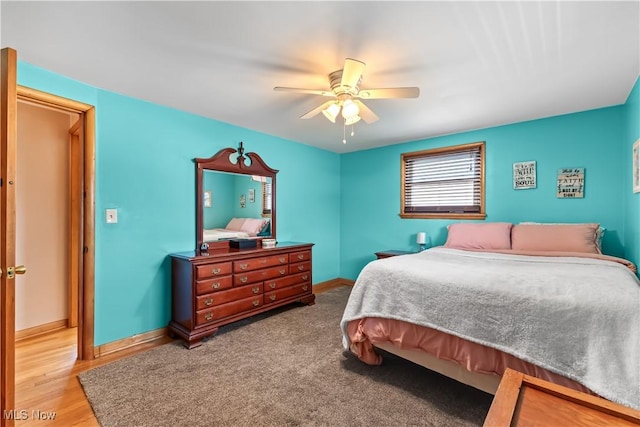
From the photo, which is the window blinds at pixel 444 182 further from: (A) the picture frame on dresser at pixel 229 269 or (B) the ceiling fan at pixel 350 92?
(B) the ceiling fan at pixel 350 92

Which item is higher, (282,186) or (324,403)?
(282,186)

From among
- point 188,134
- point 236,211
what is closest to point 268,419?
point 236,211

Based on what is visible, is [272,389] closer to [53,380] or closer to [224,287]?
[224,287]

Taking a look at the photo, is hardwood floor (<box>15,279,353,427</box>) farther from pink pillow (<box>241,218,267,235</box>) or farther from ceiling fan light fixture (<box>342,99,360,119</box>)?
ceiling fan light fixture (<box>342,99,360,119</box>)

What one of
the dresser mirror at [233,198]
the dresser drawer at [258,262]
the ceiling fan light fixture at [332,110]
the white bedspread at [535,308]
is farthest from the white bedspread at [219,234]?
the ceiling fan light fixture at [332,110]

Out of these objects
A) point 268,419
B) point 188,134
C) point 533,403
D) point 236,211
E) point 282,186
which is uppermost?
point 188,134

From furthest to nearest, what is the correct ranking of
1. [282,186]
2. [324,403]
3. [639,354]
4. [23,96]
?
[282,186], [23,96], [324,403], [639,354]

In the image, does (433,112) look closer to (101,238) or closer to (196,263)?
(196,263)

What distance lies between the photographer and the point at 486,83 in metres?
2.33

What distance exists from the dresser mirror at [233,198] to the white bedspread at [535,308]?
5.84ft

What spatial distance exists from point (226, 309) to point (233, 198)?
4.19 ft

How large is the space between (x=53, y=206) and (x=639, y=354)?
4528mm

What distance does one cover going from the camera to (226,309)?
9.22 ft

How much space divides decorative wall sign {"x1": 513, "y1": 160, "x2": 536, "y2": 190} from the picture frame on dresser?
2622 mm
